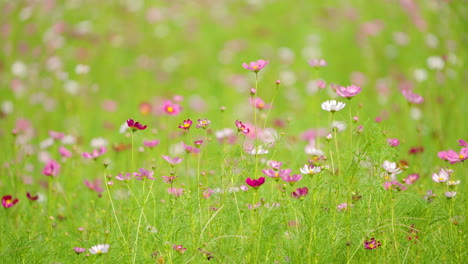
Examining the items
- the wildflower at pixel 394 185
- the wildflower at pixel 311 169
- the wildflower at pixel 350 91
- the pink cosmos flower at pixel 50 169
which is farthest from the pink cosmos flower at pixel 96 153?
the wildflower at pixel 394 185

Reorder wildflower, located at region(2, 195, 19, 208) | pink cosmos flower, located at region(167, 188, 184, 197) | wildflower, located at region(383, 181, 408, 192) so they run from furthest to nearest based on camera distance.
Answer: wildflower, located at region(2, 195, 19, 208)
pink cosmos flower, located at region(167, 188, 184, 197)
wildflower, located at region(383, 181, 408, 192)

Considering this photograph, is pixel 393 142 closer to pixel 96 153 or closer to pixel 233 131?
pixel 233 131

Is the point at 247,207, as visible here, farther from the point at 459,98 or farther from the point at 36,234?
the point at 459,98

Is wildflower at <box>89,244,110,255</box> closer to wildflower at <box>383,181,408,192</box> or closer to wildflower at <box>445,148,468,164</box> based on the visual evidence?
wildflower at <box>383,181,408,192</box>

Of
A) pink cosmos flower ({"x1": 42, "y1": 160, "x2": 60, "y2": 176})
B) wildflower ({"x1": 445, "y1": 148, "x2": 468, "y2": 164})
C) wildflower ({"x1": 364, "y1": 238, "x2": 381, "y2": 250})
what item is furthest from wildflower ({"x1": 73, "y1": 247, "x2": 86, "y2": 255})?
wildflower ({"x1": 445, "y1": 148, "x2": 468, "y2": 164})

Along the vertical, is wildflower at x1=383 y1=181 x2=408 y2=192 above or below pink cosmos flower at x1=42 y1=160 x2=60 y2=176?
above

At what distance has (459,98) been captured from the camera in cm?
399

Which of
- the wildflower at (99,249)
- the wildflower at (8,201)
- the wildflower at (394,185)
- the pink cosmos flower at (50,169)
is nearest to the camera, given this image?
the wildflower at (99,249)

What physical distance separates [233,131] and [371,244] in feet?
2.97

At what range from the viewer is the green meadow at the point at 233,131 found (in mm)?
1540

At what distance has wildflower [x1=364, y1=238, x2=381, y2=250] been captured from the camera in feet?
4.75

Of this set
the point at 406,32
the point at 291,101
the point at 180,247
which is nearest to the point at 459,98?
the point at 291,101

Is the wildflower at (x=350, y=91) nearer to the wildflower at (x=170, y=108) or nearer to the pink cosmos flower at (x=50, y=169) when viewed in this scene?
the wildflower at (x=170, y=108)

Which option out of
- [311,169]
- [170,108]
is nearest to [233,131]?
[170,108]
